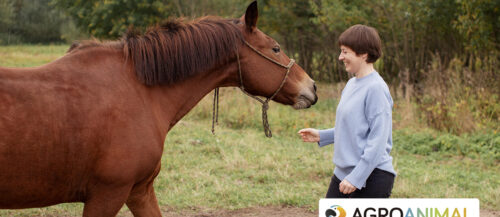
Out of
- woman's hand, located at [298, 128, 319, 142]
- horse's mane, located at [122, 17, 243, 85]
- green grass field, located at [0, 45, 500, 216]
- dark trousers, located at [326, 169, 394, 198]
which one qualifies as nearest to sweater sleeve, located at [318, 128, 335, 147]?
woman's hand, located at [298, 128, 319, 142]

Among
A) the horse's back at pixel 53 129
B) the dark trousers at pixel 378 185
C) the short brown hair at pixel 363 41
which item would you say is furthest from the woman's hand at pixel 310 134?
the horse's back at pixel 53 129

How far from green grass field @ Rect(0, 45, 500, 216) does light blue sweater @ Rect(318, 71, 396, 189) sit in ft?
7.28

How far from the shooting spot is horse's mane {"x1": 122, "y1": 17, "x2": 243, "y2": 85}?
2.82m

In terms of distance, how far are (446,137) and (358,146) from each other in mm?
5162

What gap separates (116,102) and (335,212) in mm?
1284

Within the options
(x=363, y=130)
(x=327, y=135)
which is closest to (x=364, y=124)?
(x=363, y=130)

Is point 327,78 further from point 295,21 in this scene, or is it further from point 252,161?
point 252,161

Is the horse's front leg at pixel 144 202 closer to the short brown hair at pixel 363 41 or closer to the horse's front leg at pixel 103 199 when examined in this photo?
the horse's front leg at pixel 103 199

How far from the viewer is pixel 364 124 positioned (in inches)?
104

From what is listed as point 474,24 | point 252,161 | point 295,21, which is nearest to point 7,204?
point 252,161

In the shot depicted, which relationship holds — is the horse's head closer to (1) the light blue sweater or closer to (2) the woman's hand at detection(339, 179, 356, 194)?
(1) the light blue sweater

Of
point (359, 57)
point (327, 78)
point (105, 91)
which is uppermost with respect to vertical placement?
point (359, 57)

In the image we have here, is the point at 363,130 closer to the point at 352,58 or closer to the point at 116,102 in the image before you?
the point at 352,58

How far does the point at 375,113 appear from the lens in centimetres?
258
